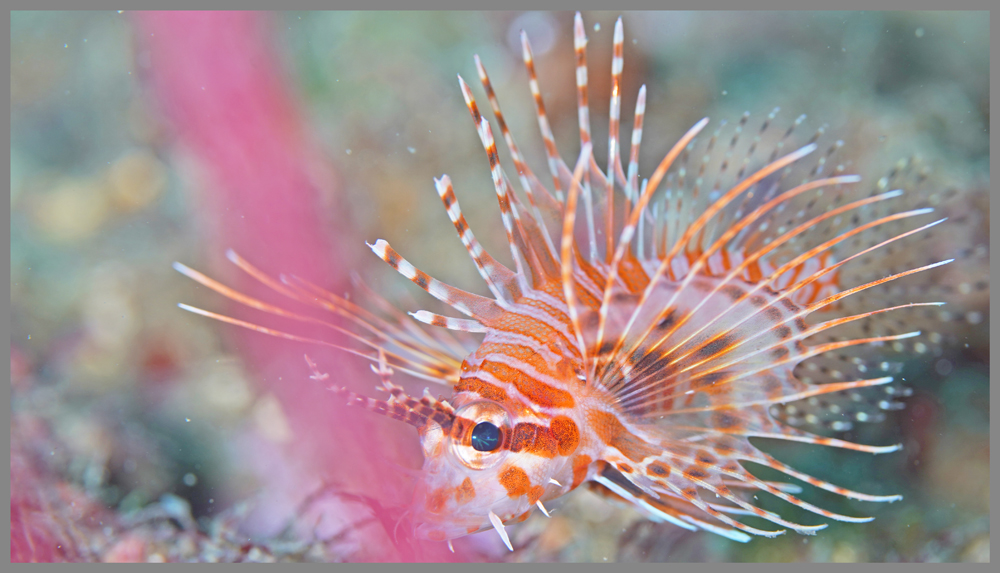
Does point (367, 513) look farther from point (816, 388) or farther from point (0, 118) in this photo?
point (0, 118)

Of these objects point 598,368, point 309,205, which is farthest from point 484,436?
point 309,205

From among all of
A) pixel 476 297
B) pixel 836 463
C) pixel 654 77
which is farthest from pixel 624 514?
pixel 654 77

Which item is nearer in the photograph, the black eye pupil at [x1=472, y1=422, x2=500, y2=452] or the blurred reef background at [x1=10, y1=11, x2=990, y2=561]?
the black eye pupil at [x1=472, y1=422, x2=500, y2=452]

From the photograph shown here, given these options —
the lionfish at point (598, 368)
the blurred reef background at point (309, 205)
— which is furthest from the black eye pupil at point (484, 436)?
the blurred reef background at point (309, 205)

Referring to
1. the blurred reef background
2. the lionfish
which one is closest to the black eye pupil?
the lionfish

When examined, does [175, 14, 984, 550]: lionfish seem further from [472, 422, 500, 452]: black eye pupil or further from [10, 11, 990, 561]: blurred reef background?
[10, 11, 990, 561]: blurred reef background
